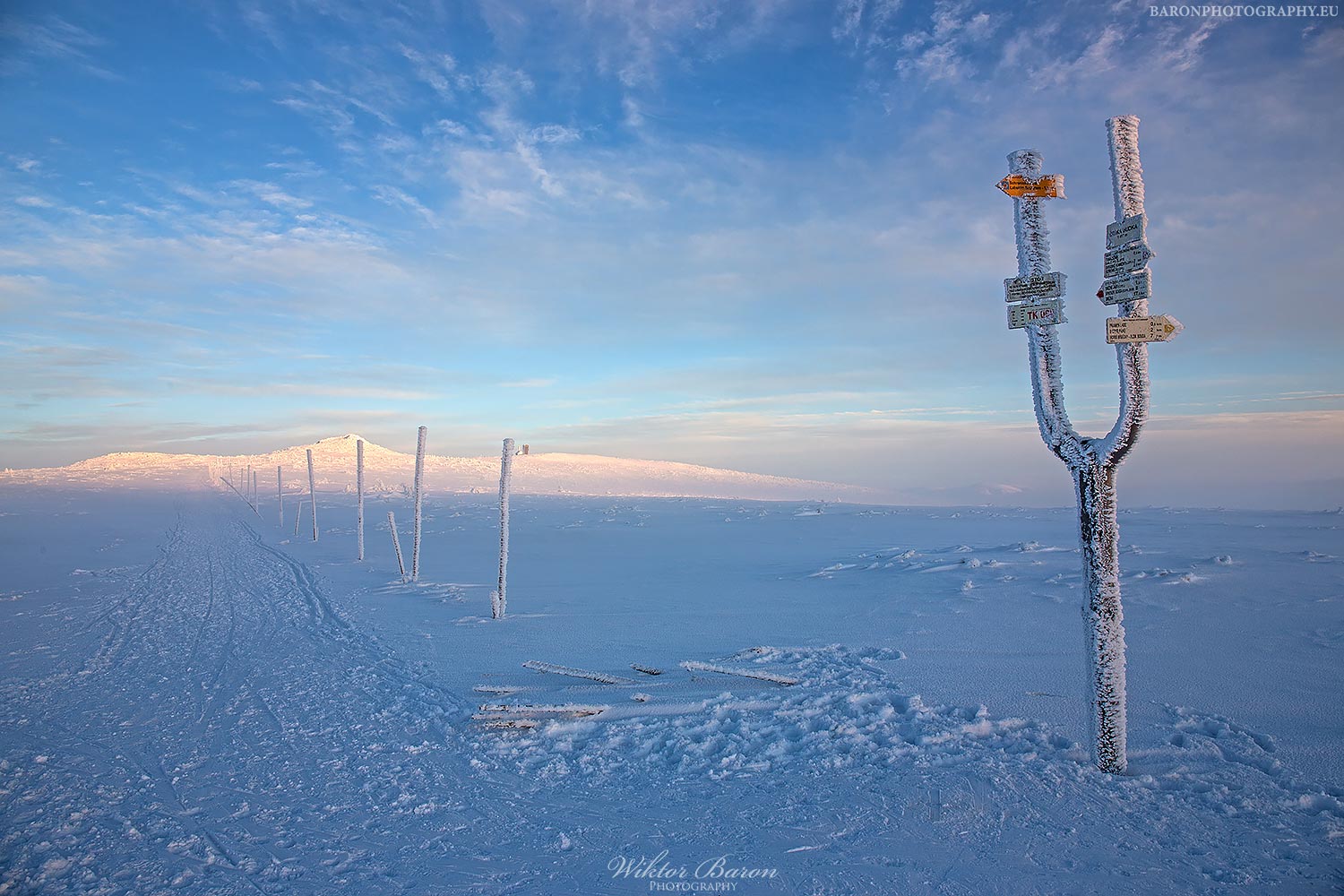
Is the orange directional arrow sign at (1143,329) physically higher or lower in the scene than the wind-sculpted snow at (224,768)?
higher

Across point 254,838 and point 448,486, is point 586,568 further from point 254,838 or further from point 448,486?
point 448,486

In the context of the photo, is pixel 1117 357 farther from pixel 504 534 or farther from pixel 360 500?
pixel 360 500

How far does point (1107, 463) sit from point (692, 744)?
4.26m

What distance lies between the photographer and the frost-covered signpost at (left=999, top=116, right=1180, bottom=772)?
16.0 ft

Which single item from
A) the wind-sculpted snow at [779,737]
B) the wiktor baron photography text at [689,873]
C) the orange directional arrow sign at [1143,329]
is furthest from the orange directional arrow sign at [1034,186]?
the wiktor baron photography text at [689,873]

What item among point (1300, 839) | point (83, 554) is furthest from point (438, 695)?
point (83, 554)

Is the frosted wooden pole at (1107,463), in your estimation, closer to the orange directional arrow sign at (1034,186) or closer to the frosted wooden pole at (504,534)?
the orange directional arrow sign at (1034,186)

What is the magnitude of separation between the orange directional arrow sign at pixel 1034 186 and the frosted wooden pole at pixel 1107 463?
1.06ft

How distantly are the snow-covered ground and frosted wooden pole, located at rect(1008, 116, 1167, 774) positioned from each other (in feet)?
1.58

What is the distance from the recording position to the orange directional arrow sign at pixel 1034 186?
17.9 feet

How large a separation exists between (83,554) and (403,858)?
30200mm

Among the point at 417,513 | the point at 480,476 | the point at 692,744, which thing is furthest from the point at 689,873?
the point at 480,476

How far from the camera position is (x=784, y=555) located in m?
23.3

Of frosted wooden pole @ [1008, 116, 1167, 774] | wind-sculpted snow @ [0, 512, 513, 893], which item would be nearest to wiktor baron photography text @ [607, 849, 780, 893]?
wind-sculpted snow @ [0, 512, 513, 893]
